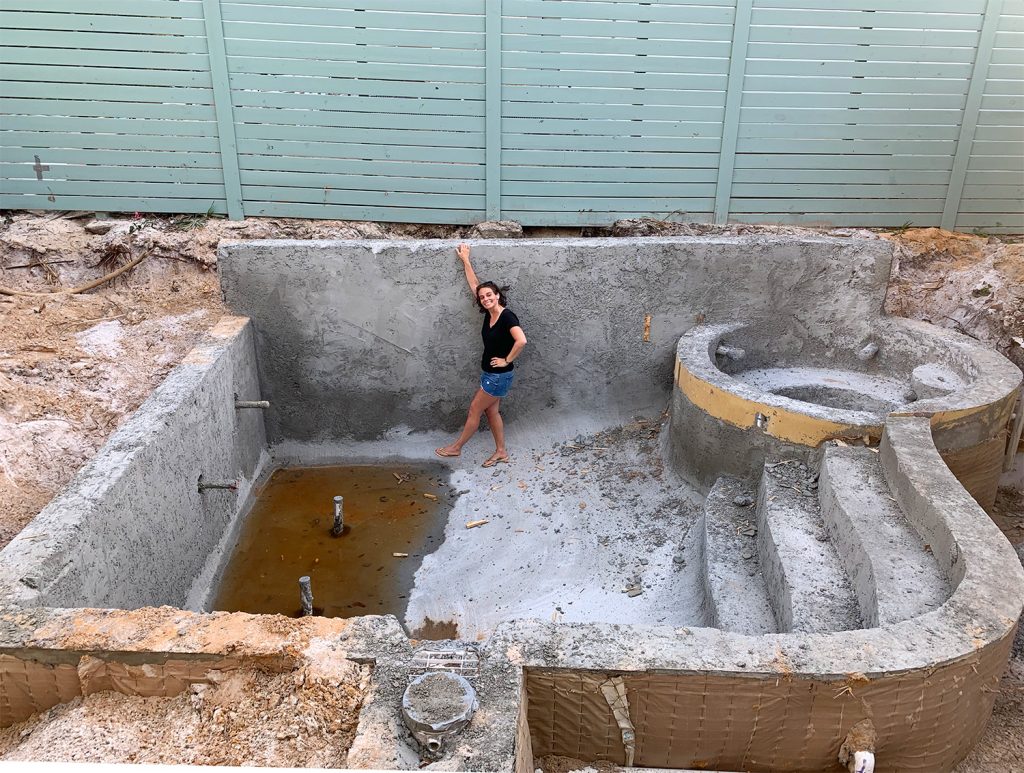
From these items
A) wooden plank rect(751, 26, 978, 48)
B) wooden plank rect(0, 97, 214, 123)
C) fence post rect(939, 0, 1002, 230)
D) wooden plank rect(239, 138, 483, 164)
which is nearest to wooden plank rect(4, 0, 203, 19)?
wooden plank rect(0, 97, 214, 123)

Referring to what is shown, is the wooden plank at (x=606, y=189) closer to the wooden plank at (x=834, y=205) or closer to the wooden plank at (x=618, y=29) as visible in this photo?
the wooden plank at (x=834, y=205)

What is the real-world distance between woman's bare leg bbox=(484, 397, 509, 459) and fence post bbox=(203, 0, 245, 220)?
3020 mm

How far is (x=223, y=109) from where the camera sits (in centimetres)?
668

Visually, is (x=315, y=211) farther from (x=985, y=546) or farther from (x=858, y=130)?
(x=985, y=546)

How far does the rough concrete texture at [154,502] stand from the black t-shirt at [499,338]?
2085 millimetres

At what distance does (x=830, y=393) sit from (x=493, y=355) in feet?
9.77

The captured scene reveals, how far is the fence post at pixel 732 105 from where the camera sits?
21.8 feet

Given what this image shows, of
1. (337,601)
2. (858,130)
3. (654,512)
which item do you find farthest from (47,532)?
(858,130)

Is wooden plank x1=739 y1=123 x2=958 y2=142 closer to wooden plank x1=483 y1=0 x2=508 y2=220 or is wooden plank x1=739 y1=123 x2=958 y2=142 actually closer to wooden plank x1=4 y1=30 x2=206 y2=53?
wooden plank x1=483 y1=0 x2=508 y2=220

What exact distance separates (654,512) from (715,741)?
9.95 feet

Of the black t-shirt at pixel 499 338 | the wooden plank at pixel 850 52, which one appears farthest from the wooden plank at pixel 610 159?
the black t-shirt at pixel 499 338

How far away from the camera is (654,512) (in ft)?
19.5

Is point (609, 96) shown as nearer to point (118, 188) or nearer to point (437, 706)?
point (118, 188)

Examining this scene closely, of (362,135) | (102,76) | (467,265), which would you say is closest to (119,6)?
(102,76)
